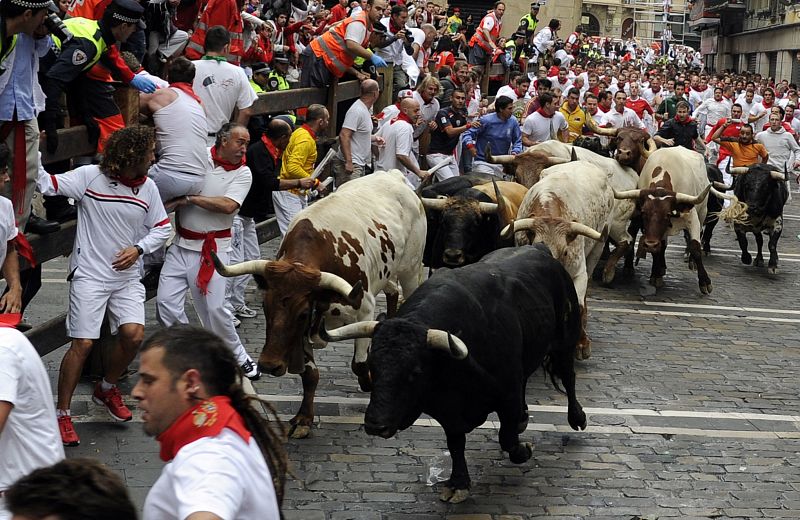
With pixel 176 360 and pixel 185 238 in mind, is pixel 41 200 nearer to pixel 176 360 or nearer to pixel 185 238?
pixel 185 238

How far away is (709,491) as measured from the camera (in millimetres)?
7582

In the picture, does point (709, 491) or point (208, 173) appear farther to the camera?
point (208, 173)

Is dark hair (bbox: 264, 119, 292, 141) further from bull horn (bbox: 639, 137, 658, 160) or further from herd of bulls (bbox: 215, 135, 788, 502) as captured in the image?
bull horn (bbox: 639, 137, 658, 160)

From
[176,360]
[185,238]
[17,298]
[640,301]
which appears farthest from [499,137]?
[176,360]

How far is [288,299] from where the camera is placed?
800 cm

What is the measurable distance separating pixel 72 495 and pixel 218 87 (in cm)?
748

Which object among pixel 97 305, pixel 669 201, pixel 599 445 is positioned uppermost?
pixel 97 305

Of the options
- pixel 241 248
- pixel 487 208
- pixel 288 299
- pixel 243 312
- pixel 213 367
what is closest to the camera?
pixel 213 367

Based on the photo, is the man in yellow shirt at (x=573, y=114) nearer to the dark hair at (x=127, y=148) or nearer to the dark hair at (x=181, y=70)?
the dark hair at (x=181, y=70)

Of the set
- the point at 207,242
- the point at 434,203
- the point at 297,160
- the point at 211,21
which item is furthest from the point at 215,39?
the point at 434,203

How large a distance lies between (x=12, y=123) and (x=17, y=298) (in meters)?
1.48

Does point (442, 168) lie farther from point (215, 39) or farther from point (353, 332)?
point (353, 332)

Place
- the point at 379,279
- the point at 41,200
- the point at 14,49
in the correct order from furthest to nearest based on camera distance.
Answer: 1. the point at 379,279
2. the point at 41,200
3. the point at 14,49

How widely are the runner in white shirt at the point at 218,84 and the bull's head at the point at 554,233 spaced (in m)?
2.87
